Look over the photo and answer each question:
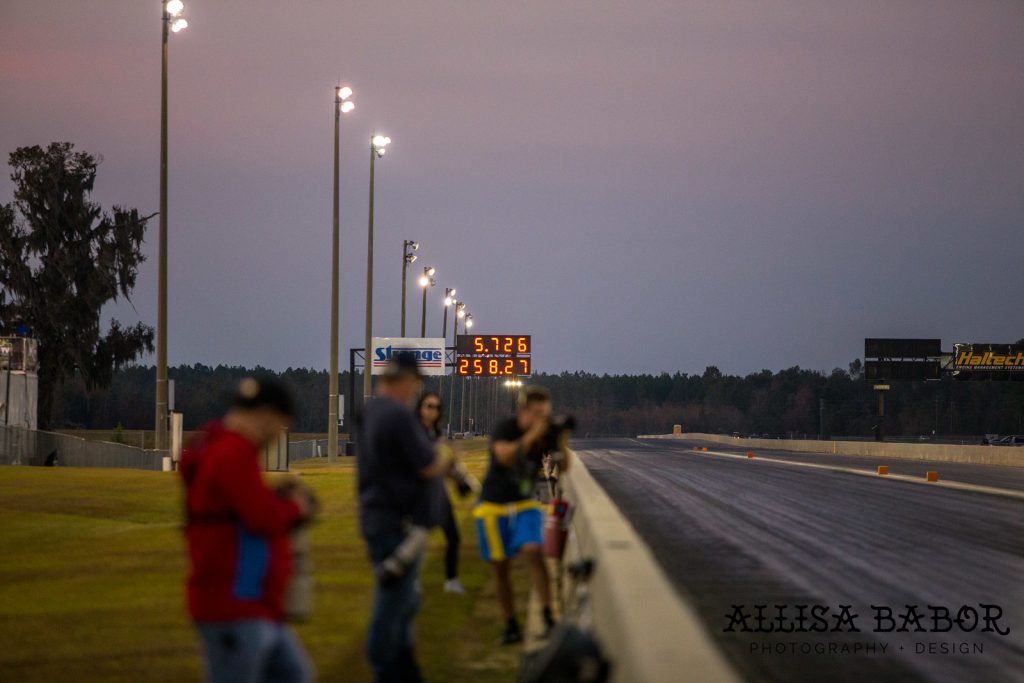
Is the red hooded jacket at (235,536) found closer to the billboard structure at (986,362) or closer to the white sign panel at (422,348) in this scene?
the white sign panel at (422,348)

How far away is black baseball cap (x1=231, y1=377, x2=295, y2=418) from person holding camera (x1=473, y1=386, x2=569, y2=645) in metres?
4.87

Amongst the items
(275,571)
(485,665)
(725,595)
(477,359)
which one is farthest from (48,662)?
(477,359)

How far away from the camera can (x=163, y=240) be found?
37.0 m

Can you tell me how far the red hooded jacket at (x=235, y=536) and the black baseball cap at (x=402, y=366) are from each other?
2312mm

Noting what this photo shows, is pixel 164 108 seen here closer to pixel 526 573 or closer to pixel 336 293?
pixel 336 293

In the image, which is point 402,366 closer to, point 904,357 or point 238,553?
point 238,553

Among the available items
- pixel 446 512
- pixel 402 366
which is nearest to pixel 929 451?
pixel 446 512

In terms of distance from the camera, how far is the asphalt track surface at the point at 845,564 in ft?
32.2

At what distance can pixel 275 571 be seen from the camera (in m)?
5.13

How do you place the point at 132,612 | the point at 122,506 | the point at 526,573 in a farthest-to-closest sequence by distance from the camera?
1. the point at 122,506
2. the point at 526,573
3. the point at 132,612

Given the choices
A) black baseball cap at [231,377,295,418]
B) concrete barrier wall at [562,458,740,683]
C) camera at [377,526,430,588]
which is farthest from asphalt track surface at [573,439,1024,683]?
black baseball cap at [231,377,295,418]

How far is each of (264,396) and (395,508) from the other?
7.29 feet

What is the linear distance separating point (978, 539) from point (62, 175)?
62703 millimetres

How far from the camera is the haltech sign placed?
82625mm
